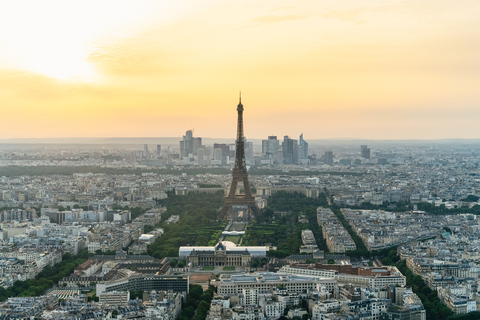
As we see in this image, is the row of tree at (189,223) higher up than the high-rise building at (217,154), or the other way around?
the high-rise building at (217,154)

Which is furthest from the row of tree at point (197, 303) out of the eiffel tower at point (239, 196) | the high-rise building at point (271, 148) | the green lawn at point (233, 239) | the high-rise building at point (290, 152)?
the high-rise building at point (271, 148)

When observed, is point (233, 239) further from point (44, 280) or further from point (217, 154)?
point (217, 154)

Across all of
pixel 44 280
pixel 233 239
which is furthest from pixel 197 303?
pixel 233 239

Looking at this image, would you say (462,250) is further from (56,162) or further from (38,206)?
(56,162)

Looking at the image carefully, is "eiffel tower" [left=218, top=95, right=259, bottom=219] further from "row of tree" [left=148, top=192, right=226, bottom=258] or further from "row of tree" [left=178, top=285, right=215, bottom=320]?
"row of tree" [left=178, top=285, right=215, bottom=320]

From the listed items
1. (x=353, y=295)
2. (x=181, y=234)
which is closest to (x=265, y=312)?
(x=353, y=295)

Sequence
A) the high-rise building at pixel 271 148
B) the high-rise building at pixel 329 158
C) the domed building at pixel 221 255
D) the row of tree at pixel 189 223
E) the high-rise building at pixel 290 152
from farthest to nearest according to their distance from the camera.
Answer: the high-rise building at pixel 271 148 → the high-rise building at pixel 290 152 → the high-rise building at pixel 329 158 → the row of tree at pixel 189 223 → the domed building at pixel 221 255

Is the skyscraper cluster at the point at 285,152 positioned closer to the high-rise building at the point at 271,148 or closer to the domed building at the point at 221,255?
the high-rise building at the point at 271,148
